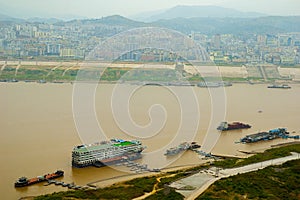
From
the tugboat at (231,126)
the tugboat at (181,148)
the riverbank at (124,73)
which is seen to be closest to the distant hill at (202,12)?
the riverbank at (124,73)

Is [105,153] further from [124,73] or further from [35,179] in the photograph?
[124,73]

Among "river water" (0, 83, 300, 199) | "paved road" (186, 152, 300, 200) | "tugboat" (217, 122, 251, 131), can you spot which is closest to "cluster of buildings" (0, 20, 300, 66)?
"river water" (0, 83, 300, 199)

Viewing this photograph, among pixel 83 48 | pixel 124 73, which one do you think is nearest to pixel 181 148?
pixel 124 73

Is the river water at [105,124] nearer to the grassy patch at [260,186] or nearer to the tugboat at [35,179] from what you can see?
the tugboat at [35,179]

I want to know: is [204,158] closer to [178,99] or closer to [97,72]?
[178,99]

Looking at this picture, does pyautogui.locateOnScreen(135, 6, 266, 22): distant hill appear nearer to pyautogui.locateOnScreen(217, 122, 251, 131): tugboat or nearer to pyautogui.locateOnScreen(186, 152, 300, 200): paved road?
pyautogui.locateOnScreen(217, 122, 251, 131): tugboat
